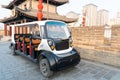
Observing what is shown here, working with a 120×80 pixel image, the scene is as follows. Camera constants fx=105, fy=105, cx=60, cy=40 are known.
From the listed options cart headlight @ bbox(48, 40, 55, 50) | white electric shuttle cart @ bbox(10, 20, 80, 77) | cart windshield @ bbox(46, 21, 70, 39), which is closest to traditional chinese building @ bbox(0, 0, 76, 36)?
white electric shuttle cart @ bbox(10, 20, 80, 77)

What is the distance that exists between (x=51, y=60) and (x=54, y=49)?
0.40 metres

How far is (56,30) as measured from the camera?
392cm

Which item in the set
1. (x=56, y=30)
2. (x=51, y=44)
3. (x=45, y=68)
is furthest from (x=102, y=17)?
(x=45, y=68)

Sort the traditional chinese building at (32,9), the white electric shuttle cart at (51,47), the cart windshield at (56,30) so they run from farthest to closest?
the traditional chinese building at (32,9) → the cart windshield at (56,30) → the white electric shuttle cart at (51,47)

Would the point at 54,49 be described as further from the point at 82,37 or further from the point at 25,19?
the point at 25,19

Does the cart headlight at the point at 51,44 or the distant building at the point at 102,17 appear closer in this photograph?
the cart headlight at the point at 51,44

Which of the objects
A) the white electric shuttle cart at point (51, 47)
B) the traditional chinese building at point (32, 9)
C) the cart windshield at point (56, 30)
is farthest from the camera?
the traditional chinese building at point (32, 9)

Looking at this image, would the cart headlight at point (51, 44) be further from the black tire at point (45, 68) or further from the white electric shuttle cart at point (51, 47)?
the black tire at point (45, 68)

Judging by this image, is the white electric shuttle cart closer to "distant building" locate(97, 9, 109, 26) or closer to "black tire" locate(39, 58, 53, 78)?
"black tire" locate(39, 58, 53, 78)

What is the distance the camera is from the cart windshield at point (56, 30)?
3.71 meters

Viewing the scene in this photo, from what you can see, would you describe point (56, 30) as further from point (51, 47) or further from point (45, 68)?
point (45, 68)

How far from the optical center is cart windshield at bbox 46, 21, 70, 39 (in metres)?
3.71

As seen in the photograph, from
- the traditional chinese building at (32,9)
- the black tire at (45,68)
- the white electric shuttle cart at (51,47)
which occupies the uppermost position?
the traditional chinese building at (32,9)

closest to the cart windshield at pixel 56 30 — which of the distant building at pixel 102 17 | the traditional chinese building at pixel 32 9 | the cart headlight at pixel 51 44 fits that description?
the cart headlight at pixel 51 44
